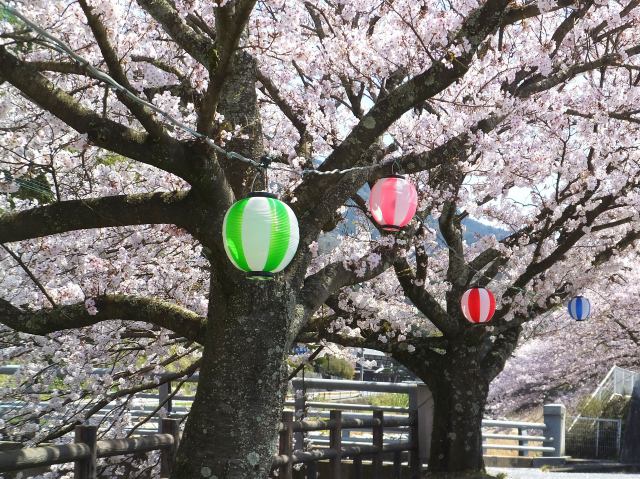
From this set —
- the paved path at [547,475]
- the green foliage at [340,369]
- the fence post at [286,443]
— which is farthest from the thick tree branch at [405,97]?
the green foliage at [340,369]

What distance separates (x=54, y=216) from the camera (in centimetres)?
547

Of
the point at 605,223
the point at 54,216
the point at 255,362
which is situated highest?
the point at 605,223

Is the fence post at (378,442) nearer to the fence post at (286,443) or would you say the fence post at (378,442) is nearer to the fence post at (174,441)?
the fence post at (286,443)

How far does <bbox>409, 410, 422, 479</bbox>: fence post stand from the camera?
11.0 m

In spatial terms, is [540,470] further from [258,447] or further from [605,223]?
[258,447]

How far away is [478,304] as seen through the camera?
934 cm

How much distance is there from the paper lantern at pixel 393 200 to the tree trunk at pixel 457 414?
459 centimetres

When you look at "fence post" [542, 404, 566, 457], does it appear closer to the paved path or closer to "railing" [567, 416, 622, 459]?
the paved path

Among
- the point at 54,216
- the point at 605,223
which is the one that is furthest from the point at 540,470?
the point at 54,216

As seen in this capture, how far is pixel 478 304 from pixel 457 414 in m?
1.91

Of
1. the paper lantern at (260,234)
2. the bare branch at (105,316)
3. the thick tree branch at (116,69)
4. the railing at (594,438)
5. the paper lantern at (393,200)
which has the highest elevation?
the thick tree branch at (116,69)

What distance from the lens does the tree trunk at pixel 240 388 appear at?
538 cm

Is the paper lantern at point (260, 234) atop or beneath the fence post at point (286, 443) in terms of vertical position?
atop

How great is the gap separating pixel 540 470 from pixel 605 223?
577cm
